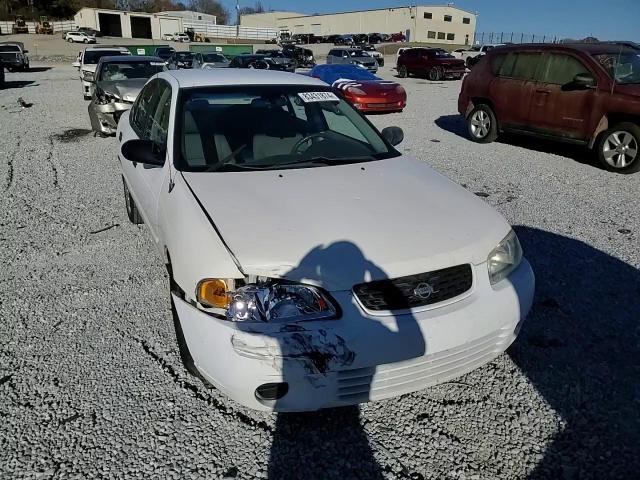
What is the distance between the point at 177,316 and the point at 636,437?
2.29 meters

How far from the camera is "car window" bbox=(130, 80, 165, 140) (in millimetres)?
3879

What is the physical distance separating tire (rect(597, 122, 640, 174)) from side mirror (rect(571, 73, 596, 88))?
2.37 feet

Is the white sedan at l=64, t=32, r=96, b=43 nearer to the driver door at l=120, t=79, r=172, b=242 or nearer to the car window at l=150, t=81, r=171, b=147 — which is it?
the driver door at l=120, t=79, r=172, b=242

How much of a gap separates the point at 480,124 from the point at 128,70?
7762mm

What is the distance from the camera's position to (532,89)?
7973 millimetres

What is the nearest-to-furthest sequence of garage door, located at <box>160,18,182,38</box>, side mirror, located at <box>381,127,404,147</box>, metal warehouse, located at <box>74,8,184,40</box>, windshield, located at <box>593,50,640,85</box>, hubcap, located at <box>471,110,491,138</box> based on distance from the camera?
side mirror, located at <box>381,127,404,147</box>
windshield, located at <box>593,50,640,85</box>
hubcap, located at <box>471,110,491,138</box>
metal warehouse, located at <box>74,8,184,40</box>
garage door, located at <box>160,18,182,38</box>

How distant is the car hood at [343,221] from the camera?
2109 millimetres

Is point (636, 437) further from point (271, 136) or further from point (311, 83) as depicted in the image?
point (311, 83)

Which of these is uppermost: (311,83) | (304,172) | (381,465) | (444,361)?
(311,83)

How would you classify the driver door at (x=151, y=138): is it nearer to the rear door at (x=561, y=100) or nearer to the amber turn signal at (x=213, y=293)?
the amber turn signal at (x=213, y=293)

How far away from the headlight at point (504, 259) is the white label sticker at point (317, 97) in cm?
185

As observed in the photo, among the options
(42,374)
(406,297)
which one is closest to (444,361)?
(406,297)

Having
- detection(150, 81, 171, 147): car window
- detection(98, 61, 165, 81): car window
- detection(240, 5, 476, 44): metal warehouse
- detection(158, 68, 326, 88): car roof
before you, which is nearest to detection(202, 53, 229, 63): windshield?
detection(98, 61, 165, 81): car window

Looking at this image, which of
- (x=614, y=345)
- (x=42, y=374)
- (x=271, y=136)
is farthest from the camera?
(x=271, y=136)
